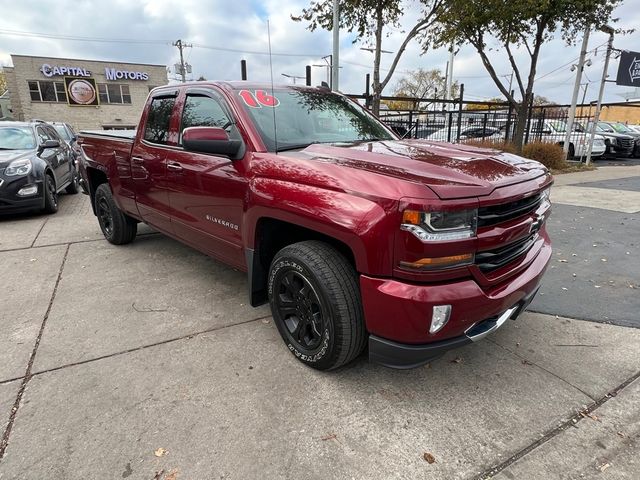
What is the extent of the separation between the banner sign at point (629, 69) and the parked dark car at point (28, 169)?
16.1 meters

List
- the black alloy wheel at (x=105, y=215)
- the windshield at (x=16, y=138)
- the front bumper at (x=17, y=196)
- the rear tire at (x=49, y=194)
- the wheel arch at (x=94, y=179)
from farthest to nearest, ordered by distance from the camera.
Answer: the windshield at (x=16, y=138)
the rear tire at (x=49, y=194)
the front bumper at (x=17, y=196)
the wheel arch at (x=94, y=179)
the black alloy wheel at (x=105, y=215)

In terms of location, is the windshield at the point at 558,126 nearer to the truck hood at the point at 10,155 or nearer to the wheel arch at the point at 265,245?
the wheel arch at the point at 265,245

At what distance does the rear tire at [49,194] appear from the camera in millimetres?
7137

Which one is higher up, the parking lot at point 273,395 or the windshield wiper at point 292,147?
the windshield wiper at point 292,147

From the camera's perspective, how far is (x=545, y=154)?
12930mm

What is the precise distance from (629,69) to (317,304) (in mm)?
16170

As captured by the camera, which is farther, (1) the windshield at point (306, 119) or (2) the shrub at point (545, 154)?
(2) the shrub at point (545, 154)

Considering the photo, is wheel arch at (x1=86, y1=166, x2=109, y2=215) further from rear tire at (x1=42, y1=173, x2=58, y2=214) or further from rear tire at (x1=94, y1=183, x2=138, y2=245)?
rear tire at (x1=42, y1=173, x2=58, y2=214)

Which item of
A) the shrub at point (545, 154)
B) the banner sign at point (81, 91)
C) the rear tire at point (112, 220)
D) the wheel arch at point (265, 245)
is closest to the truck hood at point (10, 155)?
the rear tire at point (112, 220)

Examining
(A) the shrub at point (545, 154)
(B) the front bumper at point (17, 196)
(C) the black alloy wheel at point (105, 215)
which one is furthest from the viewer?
(A) the shrub at point (545, 154)

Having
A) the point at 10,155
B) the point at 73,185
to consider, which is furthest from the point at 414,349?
the point at 73,185

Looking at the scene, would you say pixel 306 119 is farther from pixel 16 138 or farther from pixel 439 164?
pixel 16 138

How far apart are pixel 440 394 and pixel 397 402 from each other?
0.28m

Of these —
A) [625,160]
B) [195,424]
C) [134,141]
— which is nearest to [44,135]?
[134,141]
